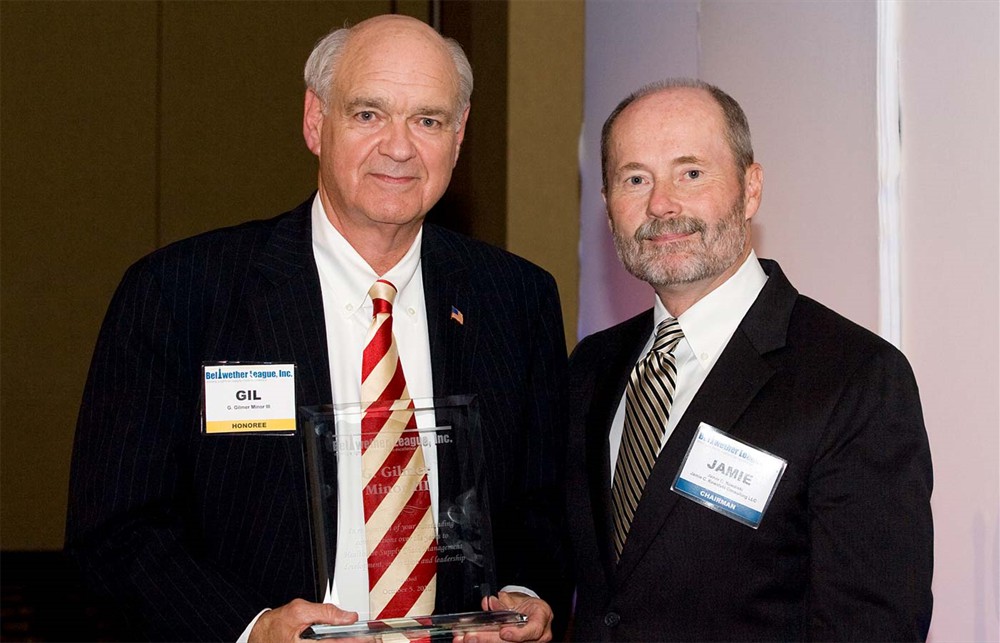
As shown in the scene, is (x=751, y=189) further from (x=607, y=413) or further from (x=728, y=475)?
(x=728, y=475)

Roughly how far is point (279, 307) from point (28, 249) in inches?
200

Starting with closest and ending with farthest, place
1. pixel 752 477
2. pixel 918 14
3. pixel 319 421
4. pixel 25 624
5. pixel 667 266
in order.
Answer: pixel 319 421
pixel 752 477
pixel 667 266
pixel 918 14
pixel 25 624

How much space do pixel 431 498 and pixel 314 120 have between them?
93cm

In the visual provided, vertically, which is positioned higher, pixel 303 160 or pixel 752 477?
pixel 303 160

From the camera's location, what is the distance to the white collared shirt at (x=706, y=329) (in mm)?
2223

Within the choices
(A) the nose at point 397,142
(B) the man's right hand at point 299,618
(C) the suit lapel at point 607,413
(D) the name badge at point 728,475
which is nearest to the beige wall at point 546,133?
(C) the suit lapel at point 607,413

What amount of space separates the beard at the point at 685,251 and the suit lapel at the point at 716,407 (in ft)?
0.53

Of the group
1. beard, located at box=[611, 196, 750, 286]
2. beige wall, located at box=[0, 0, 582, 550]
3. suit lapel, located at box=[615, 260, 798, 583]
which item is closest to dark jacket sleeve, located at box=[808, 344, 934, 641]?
suit lapel, located at box=[615, 260, 798, 583]

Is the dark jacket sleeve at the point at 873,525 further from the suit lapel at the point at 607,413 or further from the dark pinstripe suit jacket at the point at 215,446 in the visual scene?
the dark pinstripe suit jacket at the point at 215,446

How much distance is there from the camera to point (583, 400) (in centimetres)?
246

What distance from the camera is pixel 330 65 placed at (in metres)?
2.30

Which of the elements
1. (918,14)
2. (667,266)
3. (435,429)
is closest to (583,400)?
(667,266)

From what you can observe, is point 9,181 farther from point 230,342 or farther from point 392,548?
point 392,548

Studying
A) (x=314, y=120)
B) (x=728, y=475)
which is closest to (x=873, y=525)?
(x=728, y=475)
